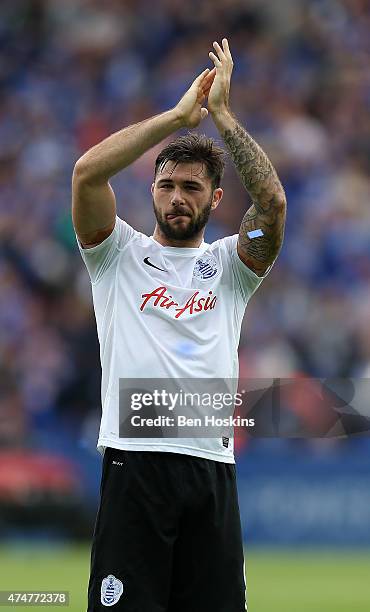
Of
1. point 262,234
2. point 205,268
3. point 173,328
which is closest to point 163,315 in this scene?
point 173,328

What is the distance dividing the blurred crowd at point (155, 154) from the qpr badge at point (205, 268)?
6.90 metres

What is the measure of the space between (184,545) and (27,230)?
935cm

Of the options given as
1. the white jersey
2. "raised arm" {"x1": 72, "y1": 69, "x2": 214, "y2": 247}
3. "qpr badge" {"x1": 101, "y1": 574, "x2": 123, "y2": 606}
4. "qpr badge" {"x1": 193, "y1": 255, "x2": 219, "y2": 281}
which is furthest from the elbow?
"qpr badge" {"x1": 101, "y1": 574, "x2": 123, "y2": 606}

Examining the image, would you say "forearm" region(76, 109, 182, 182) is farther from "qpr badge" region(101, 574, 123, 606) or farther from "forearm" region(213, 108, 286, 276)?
"qpr badge" region(101, 574, 123, 606)

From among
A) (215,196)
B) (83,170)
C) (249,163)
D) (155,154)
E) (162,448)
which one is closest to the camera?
(162,448)

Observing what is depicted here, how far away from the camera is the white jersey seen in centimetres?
435

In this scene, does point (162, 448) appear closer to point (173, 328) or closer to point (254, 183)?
point (173, 328)

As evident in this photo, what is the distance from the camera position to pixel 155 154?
12906 mm

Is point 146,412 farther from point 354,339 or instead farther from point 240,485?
point 354,339

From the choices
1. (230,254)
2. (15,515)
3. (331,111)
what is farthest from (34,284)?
(230,254)

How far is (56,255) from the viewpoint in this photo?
42.4 ft

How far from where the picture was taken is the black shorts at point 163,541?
13.7 ft

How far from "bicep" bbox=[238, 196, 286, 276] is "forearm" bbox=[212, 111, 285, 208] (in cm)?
3

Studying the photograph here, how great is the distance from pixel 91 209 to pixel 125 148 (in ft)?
0.94
